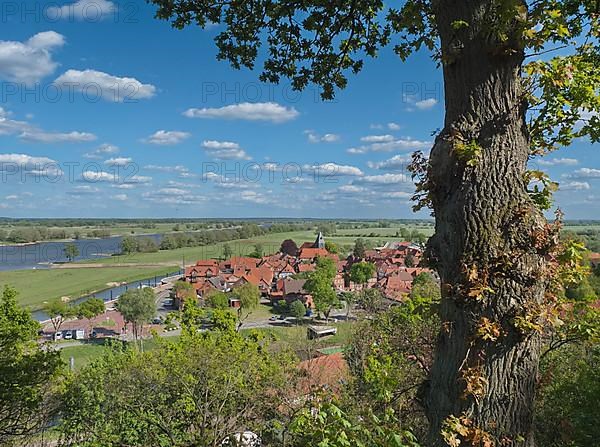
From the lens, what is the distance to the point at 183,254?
316ft

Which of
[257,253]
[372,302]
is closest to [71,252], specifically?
[257,253]

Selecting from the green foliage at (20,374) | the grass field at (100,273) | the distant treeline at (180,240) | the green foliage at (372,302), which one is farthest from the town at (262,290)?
the distant treeline at (180,240)

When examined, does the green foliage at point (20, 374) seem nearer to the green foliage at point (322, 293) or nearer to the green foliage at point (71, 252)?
the green foliage at point (322, 293)

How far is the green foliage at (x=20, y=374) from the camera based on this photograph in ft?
32.0

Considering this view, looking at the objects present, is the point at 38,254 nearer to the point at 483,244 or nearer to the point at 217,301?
the point at 217,301

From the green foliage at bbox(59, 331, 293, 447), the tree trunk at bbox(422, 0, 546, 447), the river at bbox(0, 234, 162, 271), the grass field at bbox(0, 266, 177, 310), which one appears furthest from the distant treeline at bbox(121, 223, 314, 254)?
the tree trunk at bbox(422, 0, 546, 447)

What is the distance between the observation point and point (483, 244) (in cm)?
200

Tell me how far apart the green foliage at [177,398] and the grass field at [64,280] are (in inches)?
1530

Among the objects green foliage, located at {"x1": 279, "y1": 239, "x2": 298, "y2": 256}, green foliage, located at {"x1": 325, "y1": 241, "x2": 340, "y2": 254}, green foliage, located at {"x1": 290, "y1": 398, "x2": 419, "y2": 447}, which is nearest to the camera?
green foliage, located at {"x1": 290, "y1": 398, "x2": 419, "y2": 447}

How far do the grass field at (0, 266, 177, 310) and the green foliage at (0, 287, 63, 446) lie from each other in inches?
1516

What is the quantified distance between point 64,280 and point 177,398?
62.0 m

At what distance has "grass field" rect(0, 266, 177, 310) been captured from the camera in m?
50.9

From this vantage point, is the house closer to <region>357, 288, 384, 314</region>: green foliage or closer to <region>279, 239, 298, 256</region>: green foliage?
<region>357, 288, 384, 314</region>: green foliage

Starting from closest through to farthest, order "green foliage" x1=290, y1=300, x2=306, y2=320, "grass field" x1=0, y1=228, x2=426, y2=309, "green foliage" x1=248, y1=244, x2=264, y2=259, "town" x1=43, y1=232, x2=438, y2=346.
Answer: "town" x1=43, y1=232, x2=438, y2=346 < "green foliage" x1=290, y1=300, x2=306, y2=320 < "grass field" x1=0, y1=228, x2=426, y2=309 < "green foliage" x1=248, y1=244, x2=264, y2=259
